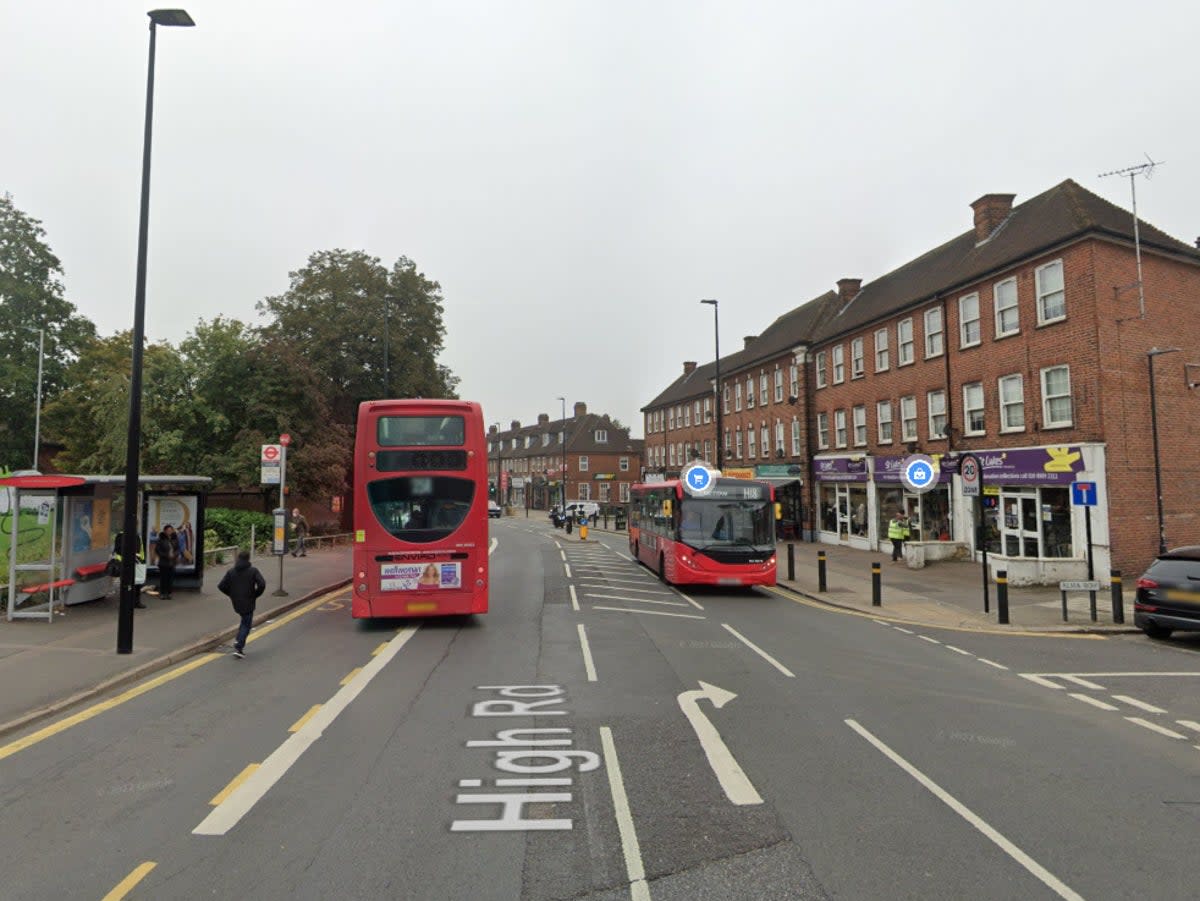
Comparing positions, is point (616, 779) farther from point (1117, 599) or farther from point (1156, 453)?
point (1156, 453)

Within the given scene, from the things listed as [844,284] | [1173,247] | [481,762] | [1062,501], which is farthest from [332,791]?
[844,284]

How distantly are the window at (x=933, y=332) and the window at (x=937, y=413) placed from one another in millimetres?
1474

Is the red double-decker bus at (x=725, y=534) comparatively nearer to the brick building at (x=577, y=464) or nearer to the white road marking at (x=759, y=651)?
the white road marking at (x=759, y=651)

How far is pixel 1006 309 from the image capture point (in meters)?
22.3

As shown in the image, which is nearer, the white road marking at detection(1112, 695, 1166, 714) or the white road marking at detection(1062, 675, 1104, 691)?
the white road marking at detection(1112, 695, 1166, 714)

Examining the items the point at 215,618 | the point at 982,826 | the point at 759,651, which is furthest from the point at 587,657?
the point at 215,618

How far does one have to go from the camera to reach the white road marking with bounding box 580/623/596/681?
9.16 meters

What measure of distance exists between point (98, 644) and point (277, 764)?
652cm

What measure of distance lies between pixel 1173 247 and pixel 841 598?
14511 millimetres

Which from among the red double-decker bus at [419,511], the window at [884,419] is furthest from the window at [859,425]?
the red double-decker bus at [419,511]

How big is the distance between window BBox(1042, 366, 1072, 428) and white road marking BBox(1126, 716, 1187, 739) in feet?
48.1

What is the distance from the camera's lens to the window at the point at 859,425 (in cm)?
3056

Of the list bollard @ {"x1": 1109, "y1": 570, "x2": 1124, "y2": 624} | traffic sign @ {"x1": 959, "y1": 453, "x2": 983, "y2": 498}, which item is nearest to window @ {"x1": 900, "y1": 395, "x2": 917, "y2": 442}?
traffic sign @ {"x1": 959, "y1": 453, "x2": 983, "y2": 498}

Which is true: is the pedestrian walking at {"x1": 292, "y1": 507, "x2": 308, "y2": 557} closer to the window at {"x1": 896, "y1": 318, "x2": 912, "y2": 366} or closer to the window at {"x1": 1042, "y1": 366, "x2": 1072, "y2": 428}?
the window at {"x1": 896, "y1": 318, "x2": 912, "y2": 366}
